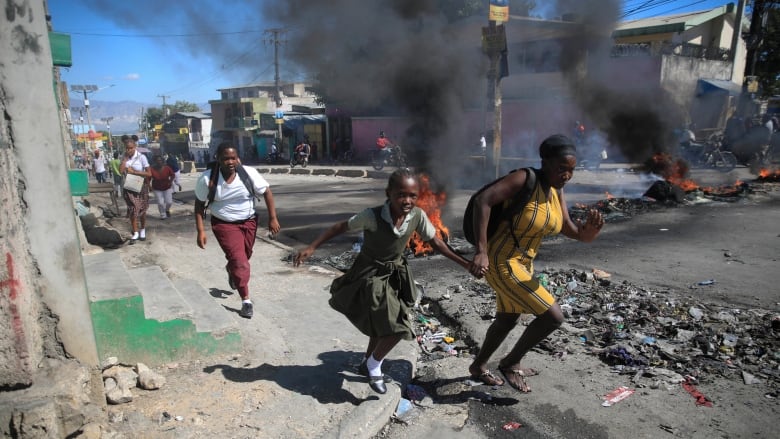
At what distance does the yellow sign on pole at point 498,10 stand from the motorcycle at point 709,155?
8.38m

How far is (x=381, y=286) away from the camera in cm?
264

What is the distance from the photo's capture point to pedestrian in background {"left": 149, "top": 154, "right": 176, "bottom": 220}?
26.9 ft

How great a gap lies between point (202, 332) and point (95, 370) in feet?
2.39

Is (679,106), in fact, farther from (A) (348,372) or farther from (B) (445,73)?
(A) (348,372)

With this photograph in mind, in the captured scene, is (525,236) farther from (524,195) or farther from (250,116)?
(250,116)

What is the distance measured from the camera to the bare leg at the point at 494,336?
288 cm

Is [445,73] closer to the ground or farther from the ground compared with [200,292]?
farther from the ground

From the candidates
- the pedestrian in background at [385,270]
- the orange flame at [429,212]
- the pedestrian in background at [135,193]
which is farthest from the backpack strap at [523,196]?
the pedestrian in background at [135,193]

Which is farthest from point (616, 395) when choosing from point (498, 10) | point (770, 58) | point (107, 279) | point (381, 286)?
point (770, 58)

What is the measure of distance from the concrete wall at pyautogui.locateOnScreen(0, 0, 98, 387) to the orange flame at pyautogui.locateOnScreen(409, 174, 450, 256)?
4310 millimetres

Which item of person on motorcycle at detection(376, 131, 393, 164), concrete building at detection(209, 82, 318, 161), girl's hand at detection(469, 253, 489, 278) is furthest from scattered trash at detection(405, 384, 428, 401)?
concrete building at detection(209, 82, 318, 161)

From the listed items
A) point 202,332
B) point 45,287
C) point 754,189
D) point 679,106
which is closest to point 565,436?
point 202,332

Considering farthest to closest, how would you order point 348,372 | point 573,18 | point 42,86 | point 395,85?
point 573,18 → point 395,85 → point 348,372 → point 42,86

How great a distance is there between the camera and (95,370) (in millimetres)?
2527
